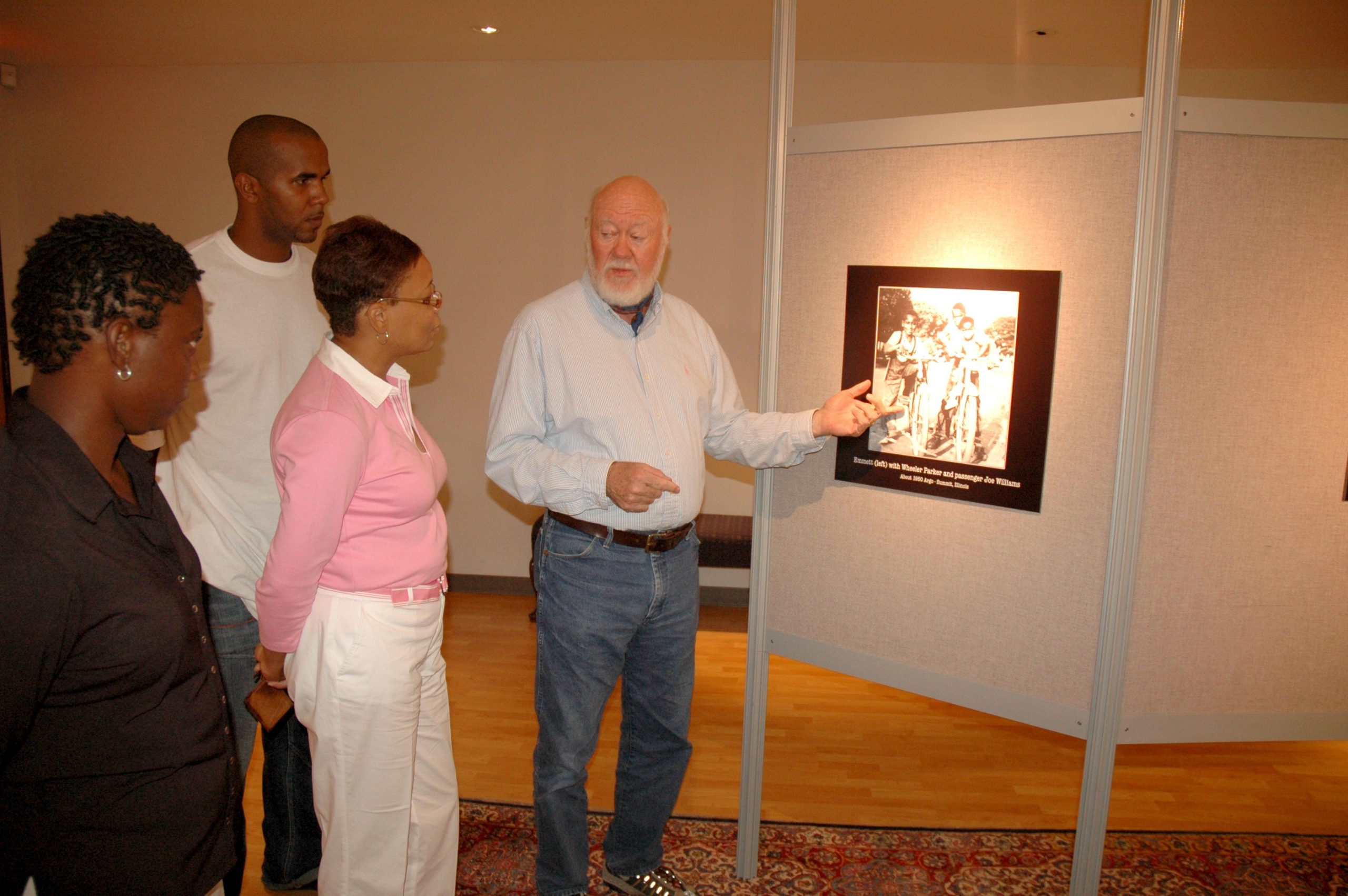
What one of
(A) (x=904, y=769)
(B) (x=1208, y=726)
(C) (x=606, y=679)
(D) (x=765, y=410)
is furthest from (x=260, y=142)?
(A) (x=904, y=769)

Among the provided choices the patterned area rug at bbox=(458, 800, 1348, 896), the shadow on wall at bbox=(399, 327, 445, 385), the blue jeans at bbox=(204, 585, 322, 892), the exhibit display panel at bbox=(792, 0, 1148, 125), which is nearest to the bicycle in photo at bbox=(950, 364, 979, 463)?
the patterned area rug at bbox=(458, 800, 1348, 896)

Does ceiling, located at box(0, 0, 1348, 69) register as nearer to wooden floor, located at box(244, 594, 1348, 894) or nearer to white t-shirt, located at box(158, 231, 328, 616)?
white t-shirt, located at box(158, 231, 328, 616)

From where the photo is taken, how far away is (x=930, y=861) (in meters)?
2.67

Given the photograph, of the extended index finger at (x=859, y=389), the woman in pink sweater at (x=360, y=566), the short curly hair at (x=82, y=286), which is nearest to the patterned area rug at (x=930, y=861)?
the woman in pink sweater at (x=360, y=566)

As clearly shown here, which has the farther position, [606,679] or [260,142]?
[606,679]

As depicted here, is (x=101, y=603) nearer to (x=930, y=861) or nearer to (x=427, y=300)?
(x=427, y=300)

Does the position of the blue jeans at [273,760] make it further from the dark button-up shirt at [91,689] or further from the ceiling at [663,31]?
the ceiling at [663,31]

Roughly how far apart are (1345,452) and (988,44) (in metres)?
3.16

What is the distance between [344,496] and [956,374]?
1400 mm

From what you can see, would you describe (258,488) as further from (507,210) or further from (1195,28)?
(1195,28)

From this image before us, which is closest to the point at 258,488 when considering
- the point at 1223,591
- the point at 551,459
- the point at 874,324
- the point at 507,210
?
the point at 551,459

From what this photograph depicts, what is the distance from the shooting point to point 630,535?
217 centimetres

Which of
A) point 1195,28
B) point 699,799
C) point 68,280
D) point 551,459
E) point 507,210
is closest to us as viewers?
point 68,280

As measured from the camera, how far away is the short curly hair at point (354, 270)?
1.78 m
